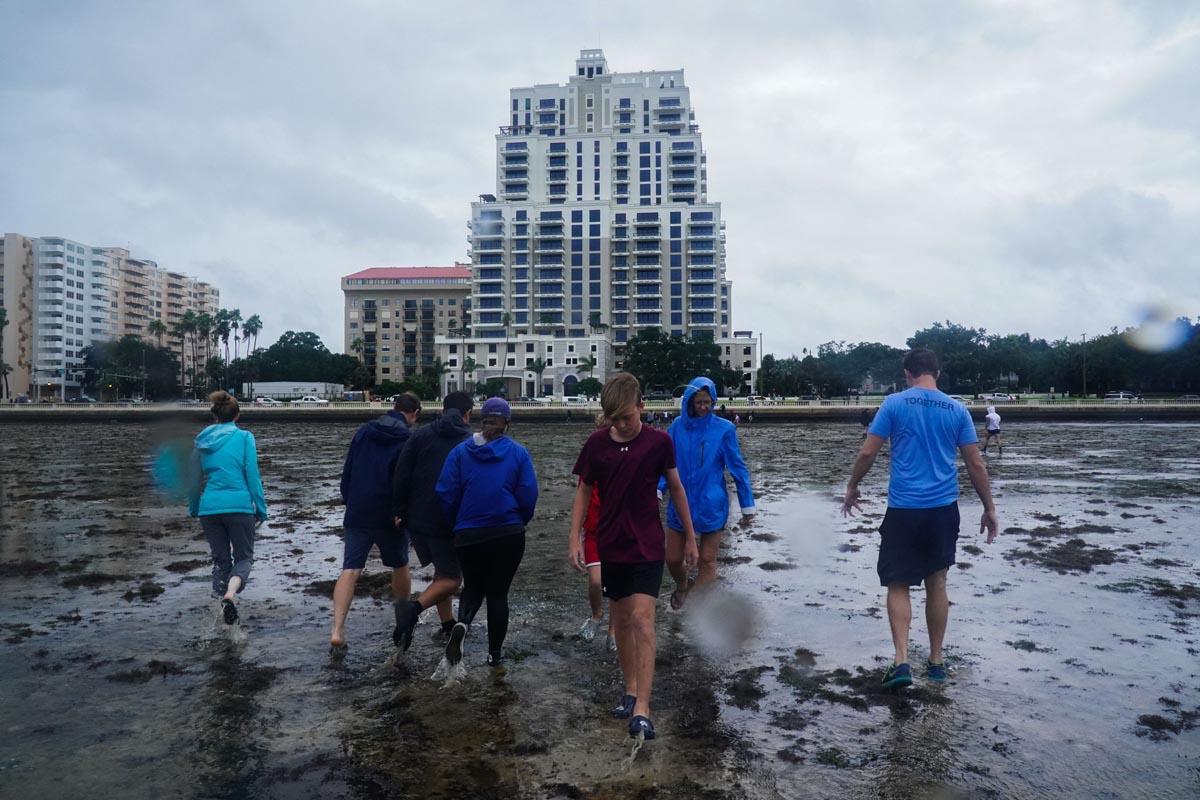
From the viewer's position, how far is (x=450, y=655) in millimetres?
5184

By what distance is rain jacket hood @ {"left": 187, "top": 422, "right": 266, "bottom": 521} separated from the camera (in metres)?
6.34

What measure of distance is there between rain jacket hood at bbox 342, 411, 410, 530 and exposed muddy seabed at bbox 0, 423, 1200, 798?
0.96 m

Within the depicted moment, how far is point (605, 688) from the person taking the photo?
5168 millimetres

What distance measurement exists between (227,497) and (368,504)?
1262 millimetres

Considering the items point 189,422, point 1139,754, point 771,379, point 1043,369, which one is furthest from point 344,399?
point 1139,754

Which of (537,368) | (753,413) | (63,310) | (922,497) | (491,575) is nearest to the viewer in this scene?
(922,497)

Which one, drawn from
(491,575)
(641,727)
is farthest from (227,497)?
(641,727)

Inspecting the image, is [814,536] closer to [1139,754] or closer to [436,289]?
[1139,754]

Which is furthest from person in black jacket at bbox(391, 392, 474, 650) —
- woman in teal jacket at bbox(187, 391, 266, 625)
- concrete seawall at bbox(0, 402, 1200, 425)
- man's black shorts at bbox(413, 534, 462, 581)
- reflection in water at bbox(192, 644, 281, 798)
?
concrete seawall at bbox(0, 402, 1200, 425)

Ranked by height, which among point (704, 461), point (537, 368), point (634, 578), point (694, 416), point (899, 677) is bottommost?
point (899, 677)

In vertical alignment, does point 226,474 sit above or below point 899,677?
above

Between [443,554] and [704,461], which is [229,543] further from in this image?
[704,461]

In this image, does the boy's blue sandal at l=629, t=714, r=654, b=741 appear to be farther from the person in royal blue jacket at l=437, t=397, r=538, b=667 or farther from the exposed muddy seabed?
the person in royal blue jacket at l=437, t=397, r=538, b=667

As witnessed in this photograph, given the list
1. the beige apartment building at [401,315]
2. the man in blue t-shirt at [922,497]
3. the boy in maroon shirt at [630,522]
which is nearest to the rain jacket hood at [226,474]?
the boy in maroon shirt at [630,522]
